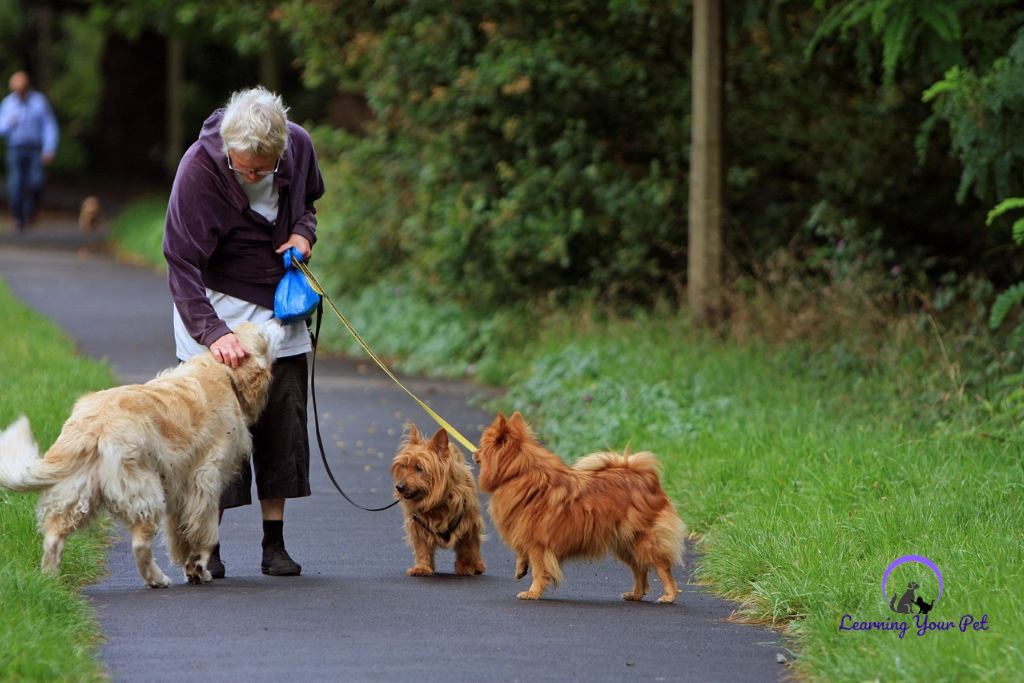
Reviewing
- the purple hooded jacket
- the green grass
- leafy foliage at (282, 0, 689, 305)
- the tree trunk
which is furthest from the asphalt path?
the green grass

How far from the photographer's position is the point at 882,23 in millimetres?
8648

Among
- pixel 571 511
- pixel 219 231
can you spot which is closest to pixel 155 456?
pixel 219 231

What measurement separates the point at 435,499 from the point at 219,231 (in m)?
1.61

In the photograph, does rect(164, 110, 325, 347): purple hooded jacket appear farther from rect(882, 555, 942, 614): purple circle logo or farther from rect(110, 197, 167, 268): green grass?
rect(110, 197, 167, 268): green grass

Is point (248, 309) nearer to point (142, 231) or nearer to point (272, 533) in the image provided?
point (272, 533)

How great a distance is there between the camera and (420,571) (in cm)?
636

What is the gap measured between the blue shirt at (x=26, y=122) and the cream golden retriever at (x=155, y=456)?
18.5 meters

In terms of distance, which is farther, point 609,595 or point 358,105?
point 358,105

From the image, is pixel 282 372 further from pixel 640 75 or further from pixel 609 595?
pixel 640 75

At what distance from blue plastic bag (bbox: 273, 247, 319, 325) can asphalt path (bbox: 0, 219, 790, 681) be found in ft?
4.12

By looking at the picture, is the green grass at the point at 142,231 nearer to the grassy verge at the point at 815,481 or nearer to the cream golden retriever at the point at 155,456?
the grassy verge at the point at 815,481

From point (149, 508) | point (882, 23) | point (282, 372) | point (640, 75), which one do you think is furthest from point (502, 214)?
point (149, 508)

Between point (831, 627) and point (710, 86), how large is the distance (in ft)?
24.3

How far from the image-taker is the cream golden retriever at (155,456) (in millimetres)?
5375
